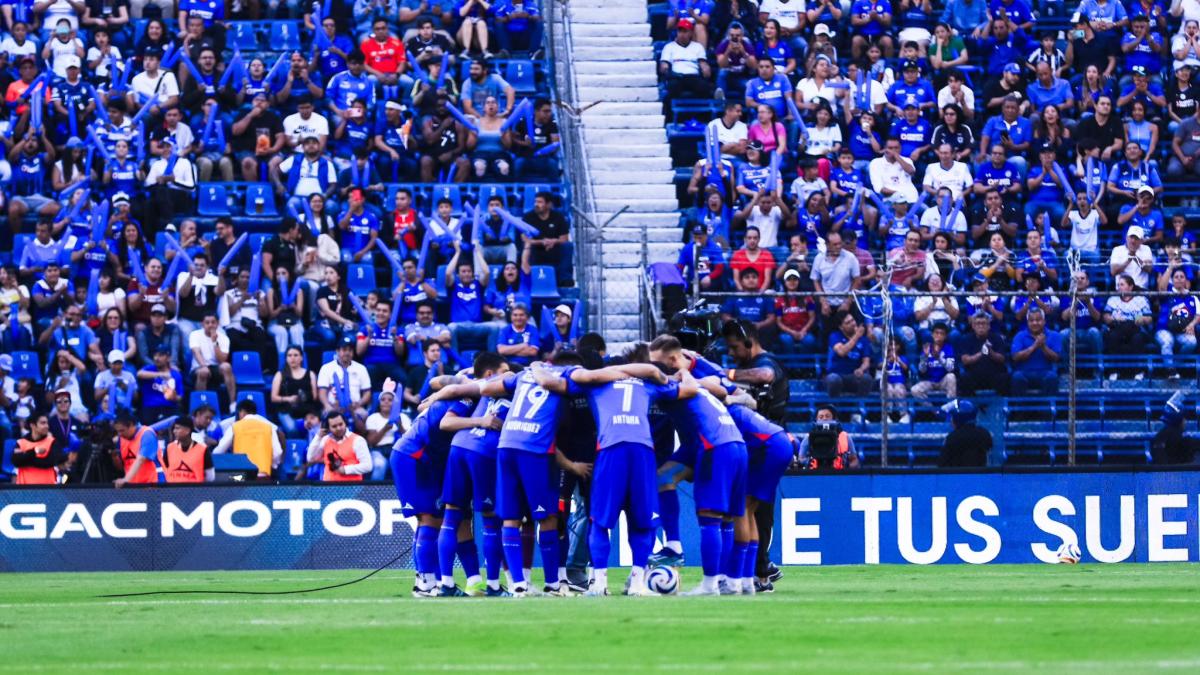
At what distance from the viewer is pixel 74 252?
2578 cm

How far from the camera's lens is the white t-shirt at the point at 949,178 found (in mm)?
26953

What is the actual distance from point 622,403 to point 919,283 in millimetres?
10383

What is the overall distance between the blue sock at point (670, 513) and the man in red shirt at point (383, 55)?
45.6 feet

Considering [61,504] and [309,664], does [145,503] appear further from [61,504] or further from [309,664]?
[309,664]

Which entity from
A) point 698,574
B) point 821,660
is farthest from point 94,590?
point 821,660

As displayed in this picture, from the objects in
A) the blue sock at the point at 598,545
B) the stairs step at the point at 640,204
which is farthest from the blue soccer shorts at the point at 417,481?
the stairs step at the point at 640,204

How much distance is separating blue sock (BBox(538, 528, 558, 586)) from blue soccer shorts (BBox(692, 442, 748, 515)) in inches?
44.5

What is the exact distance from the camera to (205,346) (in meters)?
24.6

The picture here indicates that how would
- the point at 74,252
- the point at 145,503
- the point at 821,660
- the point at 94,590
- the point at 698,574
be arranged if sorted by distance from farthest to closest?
the point at 74,252, the point at 145,503, the point at 698,574, the point at 94,590, the point at 821,660

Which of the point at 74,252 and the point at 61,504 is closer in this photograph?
the point at 61,504

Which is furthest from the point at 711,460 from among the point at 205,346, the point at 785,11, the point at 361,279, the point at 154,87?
the point at 785,11

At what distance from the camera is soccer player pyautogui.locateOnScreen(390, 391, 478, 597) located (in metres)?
15.9

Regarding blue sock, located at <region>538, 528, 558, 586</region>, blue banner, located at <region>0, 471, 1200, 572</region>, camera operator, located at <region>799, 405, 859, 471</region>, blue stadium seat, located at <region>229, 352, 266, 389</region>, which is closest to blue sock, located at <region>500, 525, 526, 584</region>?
blue sock, located at <region>538, 528, 558, 586</region>

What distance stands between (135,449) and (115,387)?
1924 millimetres
